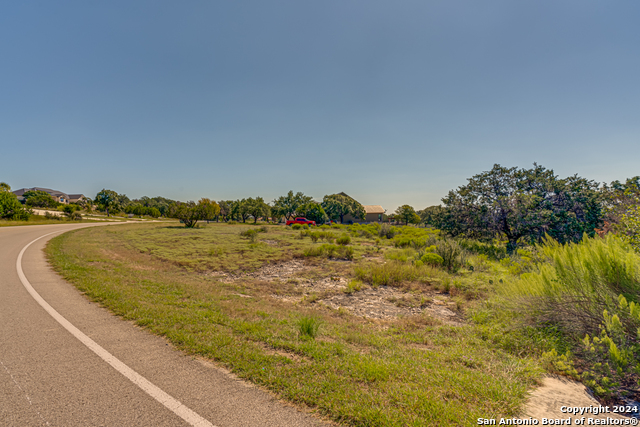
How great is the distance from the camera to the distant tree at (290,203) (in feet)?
282

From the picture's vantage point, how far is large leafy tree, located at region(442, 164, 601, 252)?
15.7 m

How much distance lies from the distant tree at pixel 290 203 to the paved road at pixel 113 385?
265 ft

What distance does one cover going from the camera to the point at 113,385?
3129 millimetres

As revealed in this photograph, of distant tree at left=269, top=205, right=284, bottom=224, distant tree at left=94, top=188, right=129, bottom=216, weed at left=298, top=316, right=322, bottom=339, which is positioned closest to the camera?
weed at left=298, top=316, right=322, bottom=339

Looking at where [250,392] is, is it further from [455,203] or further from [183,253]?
[455,203]

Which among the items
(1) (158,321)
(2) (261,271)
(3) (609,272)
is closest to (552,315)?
(3) (609,272)

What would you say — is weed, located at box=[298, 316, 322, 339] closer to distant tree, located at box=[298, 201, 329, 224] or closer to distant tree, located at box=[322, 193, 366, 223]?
distant tree, located at box=[298, 201, 329, 224]

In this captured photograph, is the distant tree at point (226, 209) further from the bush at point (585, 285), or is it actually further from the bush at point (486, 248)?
the bush at point (585, 285)

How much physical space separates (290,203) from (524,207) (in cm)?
7430

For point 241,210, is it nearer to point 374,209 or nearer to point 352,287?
point 374,209

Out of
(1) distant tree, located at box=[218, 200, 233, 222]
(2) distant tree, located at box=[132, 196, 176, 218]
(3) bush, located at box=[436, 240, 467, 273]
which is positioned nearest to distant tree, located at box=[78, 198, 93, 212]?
(2) distant tree, located at box=[132, 196, 176, 218]

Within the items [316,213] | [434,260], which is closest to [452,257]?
[434,260]

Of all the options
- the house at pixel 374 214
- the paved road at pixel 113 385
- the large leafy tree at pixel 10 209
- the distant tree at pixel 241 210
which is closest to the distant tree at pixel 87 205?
the distant tree at pixel 241 210

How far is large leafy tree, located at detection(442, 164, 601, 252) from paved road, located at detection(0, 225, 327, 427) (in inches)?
730
